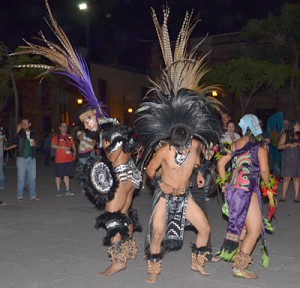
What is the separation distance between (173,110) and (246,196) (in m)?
1.22

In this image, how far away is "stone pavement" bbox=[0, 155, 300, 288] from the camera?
546cm

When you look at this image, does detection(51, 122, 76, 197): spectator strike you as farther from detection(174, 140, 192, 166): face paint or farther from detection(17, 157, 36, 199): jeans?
detection(174, 140, 192, 166): face paint

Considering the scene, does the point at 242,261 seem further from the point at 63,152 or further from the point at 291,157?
the point at 63,152

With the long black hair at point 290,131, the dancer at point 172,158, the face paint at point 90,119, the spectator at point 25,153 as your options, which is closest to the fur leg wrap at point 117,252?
the dancer at point 172,158

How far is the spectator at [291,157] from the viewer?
1073cm

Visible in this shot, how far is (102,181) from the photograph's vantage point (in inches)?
223

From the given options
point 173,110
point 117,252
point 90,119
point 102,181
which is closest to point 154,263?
point 117,252

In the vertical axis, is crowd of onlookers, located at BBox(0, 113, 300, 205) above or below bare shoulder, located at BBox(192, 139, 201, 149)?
below

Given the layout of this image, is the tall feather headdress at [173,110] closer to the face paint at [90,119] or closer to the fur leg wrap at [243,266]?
the face paint at [90,119]

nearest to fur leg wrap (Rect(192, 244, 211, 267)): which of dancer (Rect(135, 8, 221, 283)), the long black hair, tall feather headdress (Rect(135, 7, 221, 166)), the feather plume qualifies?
dancer (Rect(135, 8, 221, 283))

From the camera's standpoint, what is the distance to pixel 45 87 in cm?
4353

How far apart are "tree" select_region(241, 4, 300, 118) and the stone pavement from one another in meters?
19.1

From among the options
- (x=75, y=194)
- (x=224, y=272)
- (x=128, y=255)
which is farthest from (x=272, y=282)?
(x=75, y=194)

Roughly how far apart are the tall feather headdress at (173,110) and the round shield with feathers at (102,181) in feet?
1.16
